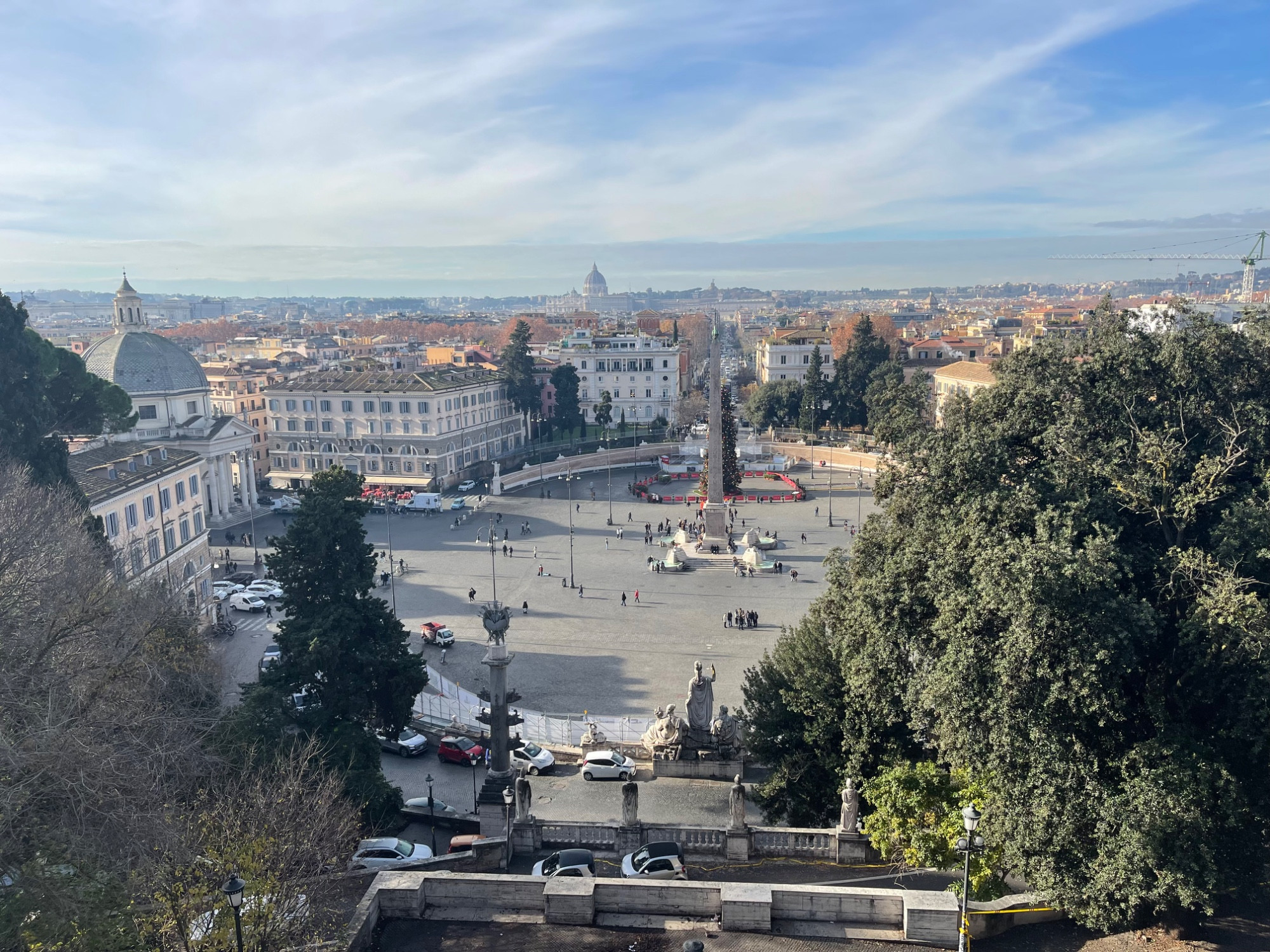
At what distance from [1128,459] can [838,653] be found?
545cm

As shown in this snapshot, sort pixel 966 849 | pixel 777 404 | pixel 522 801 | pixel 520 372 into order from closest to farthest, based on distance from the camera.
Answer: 1. pixel 966 849
2. pixel 522 801
3. pixel 520 372
4. pixel 777 404

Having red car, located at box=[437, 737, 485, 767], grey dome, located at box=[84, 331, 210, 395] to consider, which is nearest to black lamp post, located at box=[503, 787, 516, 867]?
red car, located at box=[437, 737, 485, 767]

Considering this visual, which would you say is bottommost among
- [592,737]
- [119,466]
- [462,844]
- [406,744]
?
[406,744]

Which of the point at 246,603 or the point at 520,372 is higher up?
the point at 520,372

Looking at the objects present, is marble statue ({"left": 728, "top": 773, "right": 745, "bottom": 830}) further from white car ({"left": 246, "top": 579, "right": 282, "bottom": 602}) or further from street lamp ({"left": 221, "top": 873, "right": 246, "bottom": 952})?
Result: white car ({"left": 246, "top": 579, "right": 282, "bottom": 602})

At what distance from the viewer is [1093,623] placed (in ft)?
36.9

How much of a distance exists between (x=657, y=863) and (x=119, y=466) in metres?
26.2

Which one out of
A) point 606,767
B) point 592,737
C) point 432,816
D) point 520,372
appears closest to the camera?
point 432,816

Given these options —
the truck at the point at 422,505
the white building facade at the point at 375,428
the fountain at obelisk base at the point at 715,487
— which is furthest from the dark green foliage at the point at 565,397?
the fountain at obelisk base at the point at 715,487

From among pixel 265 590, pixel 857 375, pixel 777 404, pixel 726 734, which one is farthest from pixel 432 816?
pixel 777 404

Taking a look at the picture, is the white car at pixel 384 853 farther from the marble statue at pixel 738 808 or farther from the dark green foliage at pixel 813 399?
the dark green foliage at pixel 813 399

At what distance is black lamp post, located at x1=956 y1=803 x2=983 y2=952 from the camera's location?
9.75 meters

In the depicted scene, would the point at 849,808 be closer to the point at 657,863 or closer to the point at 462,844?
the point at 657,863

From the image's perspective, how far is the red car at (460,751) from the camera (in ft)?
71.6
